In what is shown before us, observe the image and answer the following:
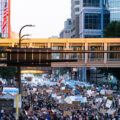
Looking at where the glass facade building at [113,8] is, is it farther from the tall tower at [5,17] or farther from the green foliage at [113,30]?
the tall tower at [5,17]

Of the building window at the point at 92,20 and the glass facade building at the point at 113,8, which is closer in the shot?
the glass facade building at the point at 113,8

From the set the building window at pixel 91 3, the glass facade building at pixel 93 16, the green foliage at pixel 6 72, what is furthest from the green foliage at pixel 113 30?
the building window at pixel 91 3

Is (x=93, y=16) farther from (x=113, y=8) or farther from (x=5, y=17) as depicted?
(x=5, y=17)

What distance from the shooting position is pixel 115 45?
40031 millimetres

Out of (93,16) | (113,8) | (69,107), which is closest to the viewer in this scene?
(69,107)

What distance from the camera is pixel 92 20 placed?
2985 inches

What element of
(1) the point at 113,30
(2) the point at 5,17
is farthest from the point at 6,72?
(2) the point at 5,17

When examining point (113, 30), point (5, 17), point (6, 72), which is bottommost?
point (6, 72)

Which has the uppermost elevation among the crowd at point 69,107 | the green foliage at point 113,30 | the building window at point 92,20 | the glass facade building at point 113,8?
the glass facade building at point 113,8

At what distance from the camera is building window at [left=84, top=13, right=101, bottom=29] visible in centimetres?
7538

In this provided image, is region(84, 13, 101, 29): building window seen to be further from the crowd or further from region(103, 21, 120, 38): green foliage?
the crowd

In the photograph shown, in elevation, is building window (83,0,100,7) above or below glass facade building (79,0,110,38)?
above

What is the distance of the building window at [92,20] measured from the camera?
247 feet

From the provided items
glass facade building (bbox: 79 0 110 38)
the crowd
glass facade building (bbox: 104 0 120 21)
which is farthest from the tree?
glass facade building (bbox: 104 0 120 21)
